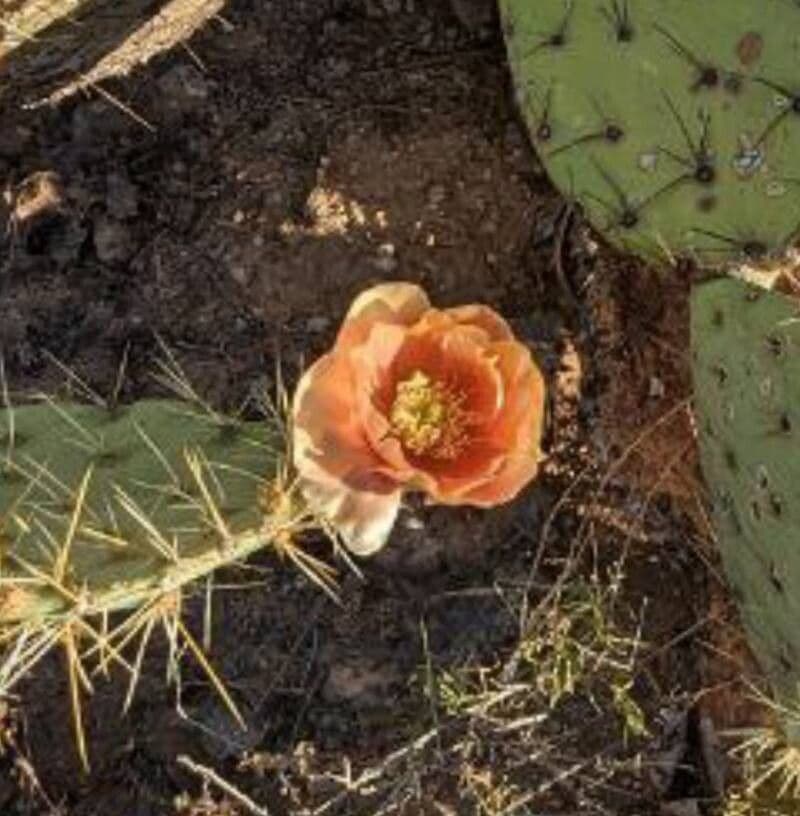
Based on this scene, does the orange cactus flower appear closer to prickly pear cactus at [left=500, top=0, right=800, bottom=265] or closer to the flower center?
the flower center

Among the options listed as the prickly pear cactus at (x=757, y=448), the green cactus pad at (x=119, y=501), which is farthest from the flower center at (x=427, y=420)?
the prickly pear cactus at (x=757, y=448)

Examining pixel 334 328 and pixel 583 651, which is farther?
pixel 334 328

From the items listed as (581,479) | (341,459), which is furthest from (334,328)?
(341,459)

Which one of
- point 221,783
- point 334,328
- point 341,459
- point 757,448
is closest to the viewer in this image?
point 341,459

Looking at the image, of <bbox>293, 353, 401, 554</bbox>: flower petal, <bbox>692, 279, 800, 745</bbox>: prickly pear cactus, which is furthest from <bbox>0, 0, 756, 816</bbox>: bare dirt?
<bbox>293, 353, 401, 554</bbox>: flower petal

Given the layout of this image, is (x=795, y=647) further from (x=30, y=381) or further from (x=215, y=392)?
(x=30, y=381)

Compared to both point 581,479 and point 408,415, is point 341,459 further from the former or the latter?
point 581,479

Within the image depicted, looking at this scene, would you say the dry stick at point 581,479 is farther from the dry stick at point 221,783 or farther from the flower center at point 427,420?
the flower center at point 427,420
